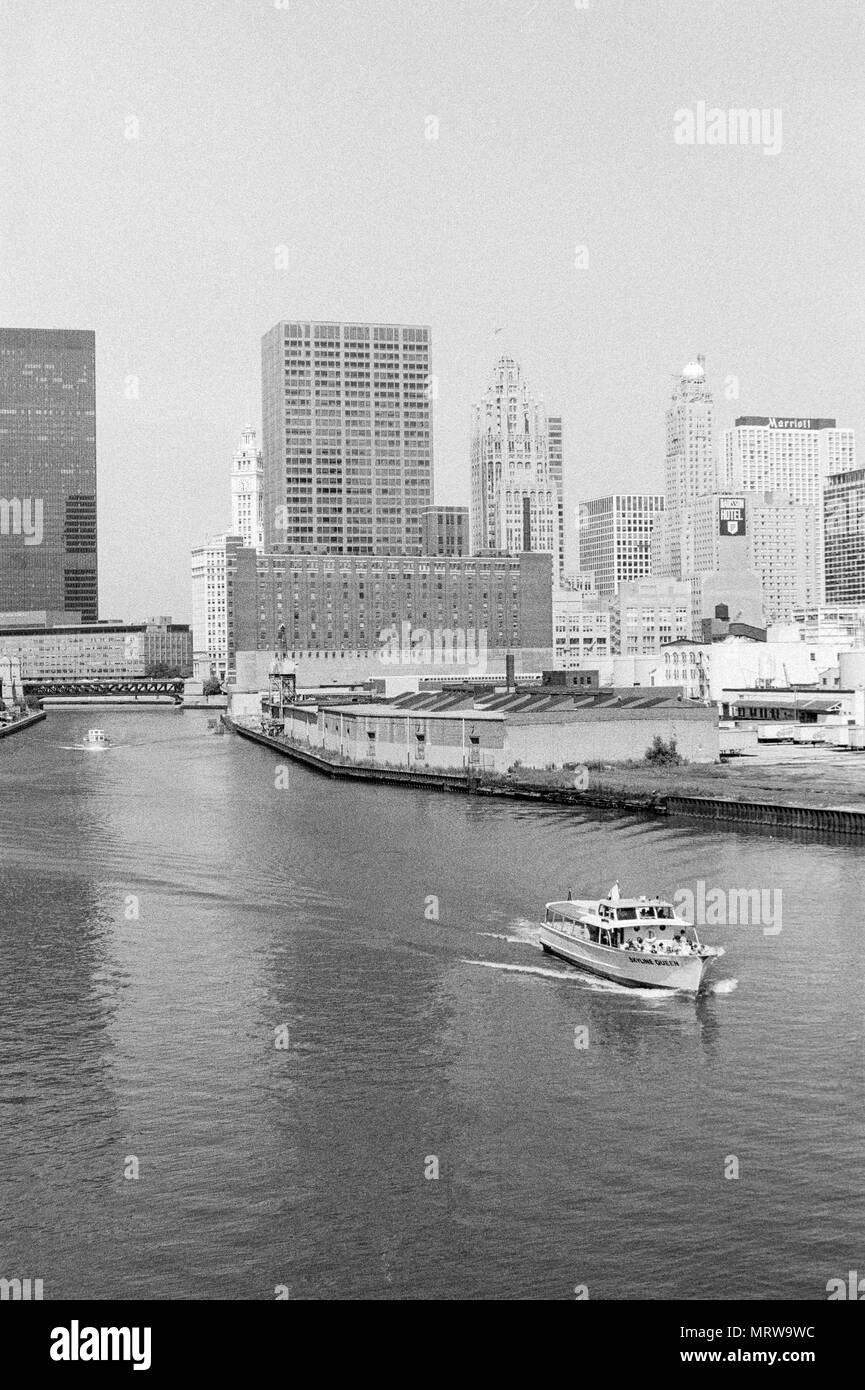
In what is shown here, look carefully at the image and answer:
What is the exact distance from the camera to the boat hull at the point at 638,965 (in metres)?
Result: 29.1

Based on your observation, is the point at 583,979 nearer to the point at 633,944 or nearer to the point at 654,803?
the point at 633,944

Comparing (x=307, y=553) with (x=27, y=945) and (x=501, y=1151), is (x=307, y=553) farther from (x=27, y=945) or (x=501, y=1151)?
(x=501, y=1151)

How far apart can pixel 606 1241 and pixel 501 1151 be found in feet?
9.56

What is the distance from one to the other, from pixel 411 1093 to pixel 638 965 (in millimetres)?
7994

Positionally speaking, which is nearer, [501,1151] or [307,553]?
[501,1151]

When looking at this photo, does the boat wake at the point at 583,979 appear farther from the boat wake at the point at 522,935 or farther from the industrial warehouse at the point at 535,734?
the industrial warehouse at the point at 535,734

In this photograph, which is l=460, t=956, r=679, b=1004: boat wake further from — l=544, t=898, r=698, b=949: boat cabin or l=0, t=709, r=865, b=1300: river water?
l=544, t=898, r=698, b=949: boat cabin

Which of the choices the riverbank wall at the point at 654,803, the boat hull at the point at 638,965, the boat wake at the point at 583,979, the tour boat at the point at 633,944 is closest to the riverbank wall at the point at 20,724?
the riverbank wall at the point at 654,803

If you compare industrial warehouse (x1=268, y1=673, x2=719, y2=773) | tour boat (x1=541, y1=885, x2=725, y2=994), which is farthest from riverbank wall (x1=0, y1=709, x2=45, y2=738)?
tour boat (x1=541, y1=885, x2=725, y2=994)

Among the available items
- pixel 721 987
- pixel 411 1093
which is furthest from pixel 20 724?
pixel 411 1093

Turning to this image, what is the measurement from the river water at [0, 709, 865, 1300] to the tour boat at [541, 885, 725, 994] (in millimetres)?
480

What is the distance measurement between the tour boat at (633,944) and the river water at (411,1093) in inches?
18.9
